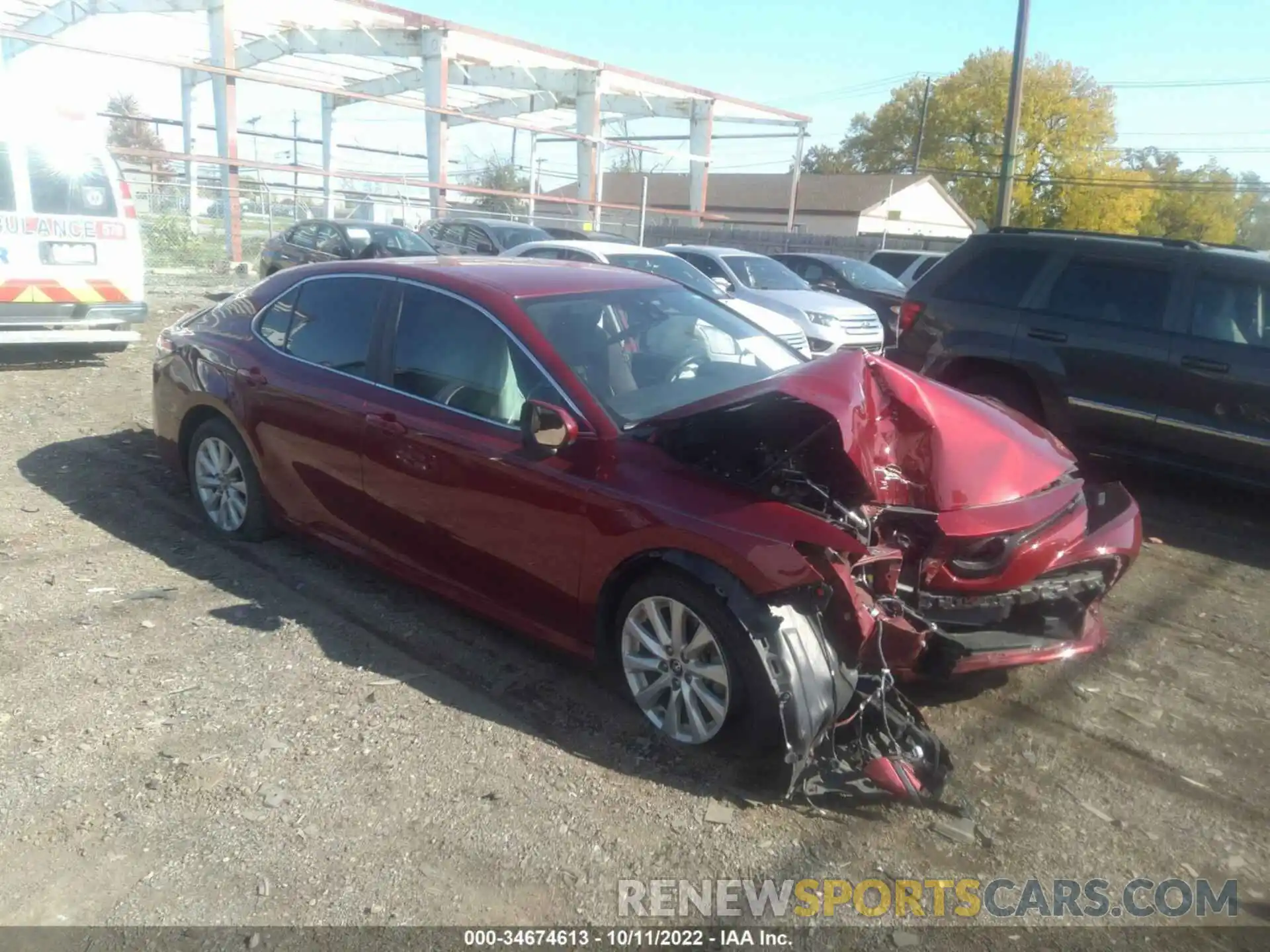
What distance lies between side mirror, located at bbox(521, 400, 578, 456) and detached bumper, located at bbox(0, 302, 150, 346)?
7472 millimetres

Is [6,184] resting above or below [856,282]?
above

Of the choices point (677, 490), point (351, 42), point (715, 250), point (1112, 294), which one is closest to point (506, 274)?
point (677, 490)

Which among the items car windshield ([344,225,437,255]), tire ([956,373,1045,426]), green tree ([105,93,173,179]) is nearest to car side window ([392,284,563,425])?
tire ([956,373,1045,426])

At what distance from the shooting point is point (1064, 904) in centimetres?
284

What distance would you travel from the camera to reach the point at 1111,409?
21.8ft

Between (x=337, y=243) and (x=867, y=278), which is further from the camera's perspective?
(x=867, y=278)

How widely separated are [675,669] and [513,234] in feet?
46.2

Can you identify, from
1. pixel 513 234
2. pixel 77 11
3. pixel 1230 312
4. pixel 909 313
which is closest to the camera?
pixel 1230 312

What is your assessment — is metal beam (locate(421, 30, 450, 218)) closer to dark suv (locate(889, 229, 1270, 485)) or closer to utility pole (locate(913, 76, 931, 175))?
dark suv (locate(889, 229, 1270, 485))

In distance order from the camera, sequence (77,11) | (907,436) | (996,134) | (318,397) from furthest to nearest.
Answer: (996,134) < (77,11) < (318,397) < (907,436)

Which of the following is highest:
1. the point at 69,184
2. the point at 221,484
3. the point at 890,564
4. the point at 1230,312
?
the point at 69,184

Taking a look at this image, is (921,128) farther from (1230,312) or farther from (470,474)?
(470,474)

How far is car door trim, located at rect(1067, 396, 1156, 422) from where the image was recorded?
21.3 feet
